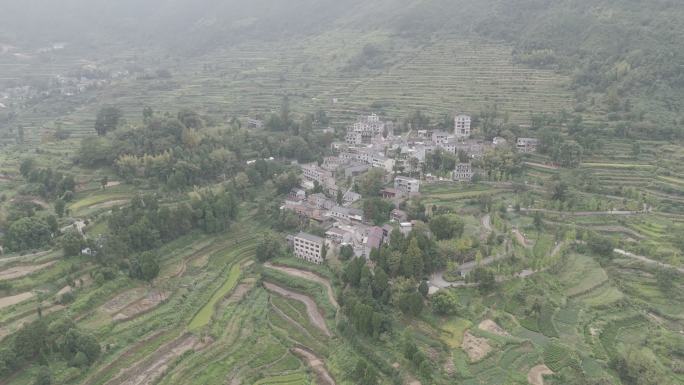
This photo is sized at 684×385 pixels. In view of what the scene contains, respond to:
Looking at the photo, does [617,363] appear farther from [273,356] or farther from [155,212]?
[155,212]

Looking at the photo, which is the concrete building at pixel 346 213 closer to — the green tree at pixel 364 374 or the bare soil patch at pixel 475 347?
the bare soil patch at pixel 475 347

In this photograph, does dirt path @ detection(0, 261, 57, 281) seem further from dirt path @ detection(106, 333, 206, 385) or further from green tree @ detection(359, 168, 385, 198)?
green tree @ detection(359, 168, 385, 198)

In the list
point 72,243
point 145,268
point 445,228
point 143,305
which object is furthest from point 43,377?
point 445,228

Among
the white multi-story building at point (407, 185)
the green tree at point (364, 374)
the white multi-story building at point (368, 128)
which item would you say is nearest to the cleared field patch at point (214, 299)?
the green tree at point (364, 374)

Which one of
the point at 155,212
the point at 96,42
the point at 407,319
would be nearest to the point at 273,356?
the point at 407,319

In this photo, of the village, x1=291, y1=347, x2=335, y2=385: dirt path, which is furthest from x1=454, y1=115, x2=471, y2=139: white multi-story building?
x1=291, y1=347, x2=335, y2=385: dirt path

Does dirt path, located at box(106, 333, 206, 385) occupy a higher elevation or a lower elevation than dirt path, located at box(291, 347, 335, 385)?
higher
